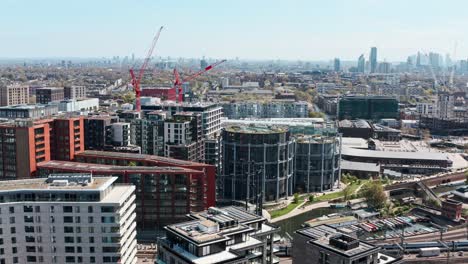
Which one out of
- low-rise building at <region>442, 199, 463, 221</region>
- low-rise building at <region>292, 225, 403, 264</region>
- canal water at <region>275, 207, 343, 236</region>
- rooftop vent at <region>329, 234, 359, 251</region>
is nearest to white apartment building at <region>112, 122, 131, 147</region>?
canal water at <region>275, 207, 343, 236</region>

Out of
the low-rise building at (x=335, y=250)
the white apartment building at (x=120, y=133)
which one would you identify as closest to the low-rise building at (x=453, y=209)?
the low-rise building at (x=335, y=250)

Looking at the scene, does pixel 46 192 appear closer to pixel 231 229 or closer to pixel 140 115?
pixel 231 229

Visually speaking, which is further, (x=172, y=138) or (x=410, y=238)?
(x=172, y=138)

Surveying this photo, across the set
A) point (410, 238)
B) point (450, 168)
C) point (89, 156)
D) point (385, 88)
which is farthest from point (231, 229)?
point (385, 88)

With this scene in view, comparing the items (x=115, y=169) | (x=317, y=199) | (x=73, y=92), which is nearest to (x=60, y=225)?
(x=115, y=169)

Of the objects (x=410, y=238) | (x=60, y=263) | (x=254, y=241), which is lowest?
(x=410, y=238)

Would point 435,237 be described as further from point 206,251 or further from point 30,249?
point 30,249
